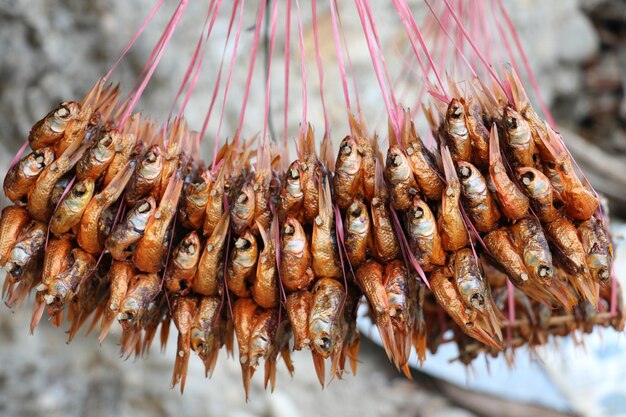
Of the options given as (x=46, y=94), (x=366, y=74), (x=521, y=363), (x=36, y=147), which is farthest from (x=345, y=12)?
(x=36, y=147)

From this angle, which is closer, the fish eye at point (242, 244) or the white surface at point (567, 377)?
the fish eye at point (242, 244)

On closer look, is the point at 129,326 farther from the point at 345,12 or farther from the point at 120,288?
Result: the point at 345,12

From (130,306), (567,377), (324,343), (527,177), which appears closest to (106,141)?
(130,306)

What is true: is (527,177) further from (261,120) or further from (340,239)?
(261,120)

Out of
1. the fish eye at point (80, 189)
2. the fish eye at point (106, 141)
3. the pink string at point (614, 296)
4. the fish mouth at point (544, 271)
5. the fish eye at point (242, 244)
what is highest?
the fish eye at point (106, 141)

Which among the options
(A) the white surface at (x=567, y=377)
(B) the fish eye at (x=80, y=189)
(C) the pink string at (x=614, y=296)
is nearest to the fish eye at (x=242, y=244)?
(B) the fish eye at (x=80, y=189)

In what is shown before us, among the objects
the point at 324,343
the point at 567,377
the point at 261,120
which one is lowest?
the point at 324,343

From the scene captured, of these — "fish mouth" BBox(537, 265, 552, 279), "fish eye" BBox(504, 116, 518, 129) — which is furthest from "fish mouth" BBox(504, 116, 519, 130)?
"fish mouth" BBox(537, 265, 552, 279)

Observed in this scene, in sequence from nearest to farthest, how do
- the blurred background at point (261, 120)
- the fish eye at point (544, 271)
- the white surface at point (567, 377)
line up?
1. the fish eye at point (544, 271)
2. the blurred background at point (261, 120)
3. the white surface at point (567, 377)

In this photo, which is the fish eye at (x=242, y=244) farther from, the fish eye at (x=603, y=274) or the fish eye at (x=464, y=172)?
the fish eye at (x=603, y=274)
